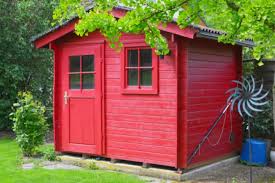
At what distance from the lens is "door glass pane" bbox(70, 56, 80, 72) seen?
8773mm

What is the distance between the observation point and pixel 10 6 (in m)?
12.8

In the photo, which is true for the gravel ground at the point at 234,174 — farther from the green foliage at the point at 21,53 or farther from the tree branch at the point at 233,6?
the green foliage at the point at 21,53

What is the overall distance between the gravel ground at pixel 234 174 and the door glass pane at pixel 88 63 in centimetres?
294

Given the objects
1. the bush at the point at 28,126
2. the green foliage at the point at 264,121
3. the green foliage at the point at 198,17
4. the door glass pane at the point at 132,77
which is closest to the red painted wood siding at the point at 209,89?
the green foliage at the point at 264,121

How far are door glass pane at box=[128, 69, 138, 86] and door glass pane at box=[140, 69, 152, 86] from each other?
0.12 meters

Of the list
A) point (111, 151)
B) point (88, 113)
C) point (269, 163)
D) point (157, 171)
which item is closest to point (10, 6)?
point (88, 113)

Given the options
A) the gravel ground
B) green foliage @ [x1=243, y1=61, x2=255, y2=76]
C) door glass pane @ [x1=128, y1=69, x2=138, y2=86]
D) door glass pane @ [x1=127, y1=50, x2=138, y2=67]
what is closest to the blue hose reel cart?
the gravel ground

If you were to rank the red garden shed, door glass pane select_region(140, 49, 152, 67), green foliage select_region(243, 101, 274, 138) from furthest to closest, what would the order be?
green foliage select_region(243, 101, 274, 138) < door glass pane select_region(140, 49, 152, 67) < the red garden shed

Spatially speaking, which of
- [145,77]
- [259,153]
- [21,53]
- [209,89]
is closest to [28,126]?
[145,77]

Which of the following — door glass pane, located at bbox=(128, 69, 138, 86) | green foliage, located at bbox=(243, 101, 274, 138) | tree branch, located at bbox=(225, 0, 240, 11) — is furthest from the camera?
green foliage, located at bbox=(243, 101, 274, 138)

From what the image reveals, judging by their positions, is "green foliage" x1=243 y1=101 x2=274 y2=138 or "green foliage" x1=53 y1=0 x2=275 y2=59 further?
"green foliage" x1=243 y1=101 x2=274 y2=138

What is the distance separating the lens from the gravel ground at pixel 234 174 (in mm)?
7398

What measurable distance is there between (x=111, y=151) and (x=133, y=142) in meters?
0.58

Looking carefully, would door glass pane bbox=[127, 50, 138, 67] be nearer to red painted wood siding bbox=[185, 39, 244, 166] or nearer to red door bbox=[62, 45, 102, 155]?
red door bbox=[62, 45, 102, 155]
